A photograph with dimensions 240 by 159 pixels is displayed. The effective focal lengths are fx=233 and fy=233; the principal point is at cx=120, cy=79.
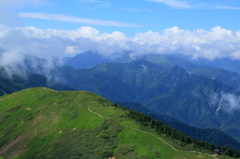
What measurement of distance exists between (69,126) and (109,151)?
152 ft

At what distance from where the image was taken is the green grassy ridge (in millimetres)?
105938

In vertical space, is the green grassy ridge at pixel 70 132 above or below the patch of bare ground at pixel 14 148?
above

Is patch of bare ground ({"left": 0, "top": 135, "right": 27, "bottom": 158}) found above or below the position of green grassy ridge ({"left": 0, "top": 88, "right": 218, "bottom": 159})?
below

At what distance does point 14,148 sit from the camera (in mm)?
144500

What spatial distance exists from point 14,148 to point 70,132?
3989cm

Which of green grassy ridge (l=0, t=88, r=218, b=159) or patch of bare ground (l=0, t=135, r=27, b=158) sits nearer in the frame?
green grassy ridge (l=0, t=88, r=218, b=159)

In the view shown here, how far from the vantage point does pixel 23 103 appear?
19438 cm

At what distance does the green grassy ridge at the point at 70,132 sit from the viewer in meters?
106

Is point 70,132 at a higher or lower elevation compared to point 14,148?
higher

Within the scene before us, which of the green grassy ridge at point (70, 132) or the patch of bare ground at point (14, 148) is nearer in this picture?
the green grassy ridge at point (70, 132)

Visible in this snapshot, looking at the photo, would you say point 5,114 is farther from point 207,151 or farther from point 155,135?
point 207,151

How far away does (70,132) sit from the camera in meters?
135

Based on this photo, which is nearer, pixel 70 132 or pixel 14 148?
pixel 70 132

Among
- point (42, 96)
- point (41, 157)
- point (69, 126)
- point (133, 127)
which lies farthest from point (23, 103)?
point (133, 127)
